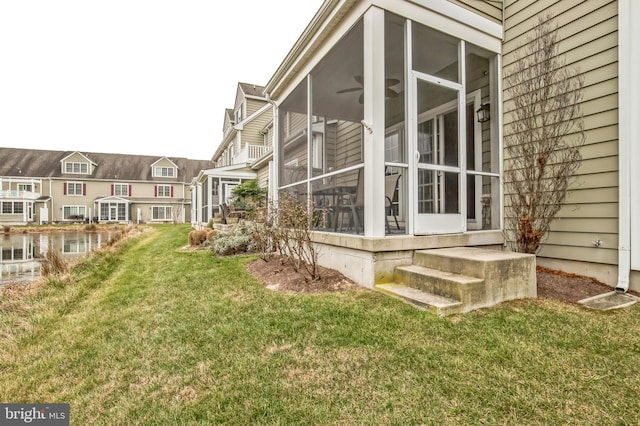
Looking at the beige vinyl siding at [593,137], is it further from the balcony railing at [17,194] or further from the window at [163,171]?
the balcony railing at [17,194]

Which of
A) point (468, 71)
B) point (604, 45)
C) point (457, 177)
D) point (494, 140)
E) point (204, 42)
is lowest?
point (457, 177)

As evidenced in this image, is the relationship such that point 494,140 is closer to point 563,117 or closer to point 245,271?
point 563,117

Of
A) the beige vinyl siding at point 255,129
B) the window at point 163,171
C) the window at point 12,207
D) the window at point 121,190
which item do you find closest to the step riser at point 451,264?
the beige vinyl siding at point 255,129

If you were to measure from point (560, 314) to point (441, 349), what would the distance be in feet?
4.82

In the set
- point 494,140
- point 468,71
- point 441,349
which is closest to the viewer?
point 441,349

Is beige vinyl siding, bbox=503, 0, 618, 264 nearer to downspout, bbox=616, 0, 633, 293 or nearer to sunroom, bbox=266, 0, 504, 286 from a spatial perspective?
downspout, bbox=616, 0, 633, 293

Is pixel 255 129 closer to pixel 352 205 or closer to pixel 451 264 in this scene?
pixel 352 205

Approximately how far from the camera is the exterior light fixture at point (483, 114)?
499cm

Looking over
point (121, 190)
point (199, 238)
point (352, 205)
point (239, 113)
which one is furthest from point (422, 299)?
point (121, 190)

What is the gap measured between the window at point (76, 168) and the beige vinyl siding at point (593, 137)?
116ft

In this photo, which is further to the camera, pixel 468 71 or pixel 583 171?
pixel 468 71

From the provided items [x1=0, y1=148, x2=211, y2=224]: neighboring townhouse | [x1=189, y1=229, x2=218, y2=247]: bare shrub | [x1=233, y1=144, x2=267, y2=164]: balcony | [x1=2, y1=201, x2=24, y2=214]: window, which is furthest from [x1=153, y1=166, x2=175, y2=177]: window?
[x1=189, y1=229, x2=218, y2=247]: bare shrub

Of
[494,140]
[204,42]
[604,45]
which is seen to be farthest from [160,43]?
[604,45]

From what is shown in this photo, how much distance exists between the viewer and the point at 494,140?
4.80 meters
